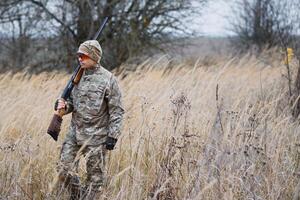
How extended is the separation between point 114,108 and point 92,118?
0.18 meters

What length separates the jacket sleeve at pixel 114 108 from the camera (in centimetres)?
369

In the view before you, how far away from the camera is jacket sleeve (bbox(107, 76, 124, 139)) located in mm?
3688

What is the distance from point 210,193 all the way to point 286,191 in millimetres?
600

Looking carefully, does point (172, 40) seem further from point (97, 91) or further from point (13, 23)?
point (97, 91)

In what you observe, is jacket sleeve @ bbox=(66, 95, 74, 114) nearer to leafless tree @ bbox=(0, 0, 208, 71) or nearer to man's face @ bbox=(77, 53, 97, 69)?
man's face @ bbox=(77, 53, 97, 69)

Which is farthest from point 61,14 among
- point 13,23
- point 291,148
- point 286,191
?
point 286,191

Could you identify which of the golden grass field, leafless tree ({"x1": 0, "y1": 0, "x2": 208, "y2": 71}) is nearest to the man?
the golden grass field

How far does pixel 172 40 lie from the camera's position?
12.8 metres

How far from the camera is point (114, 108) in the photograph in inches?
148

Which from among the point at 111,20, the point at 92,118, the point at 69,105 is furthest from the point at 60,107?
the point at 111,20

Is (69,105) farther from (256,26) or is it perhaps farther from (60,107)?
(256,26)

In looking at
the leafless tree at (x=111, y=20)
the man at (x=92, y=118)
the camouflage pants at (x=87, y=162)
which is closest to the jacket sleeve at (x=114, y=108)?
the man at (x=92, y=118)

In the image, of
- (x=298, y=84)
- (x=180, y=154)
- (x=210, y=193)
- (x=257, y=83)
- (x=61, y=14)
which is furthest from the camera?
(x=61, y=14)

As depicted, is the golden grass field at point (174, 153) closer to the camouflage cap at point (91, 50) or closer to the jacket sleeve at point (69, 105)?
the jacket sleeve at point (69, 105)
